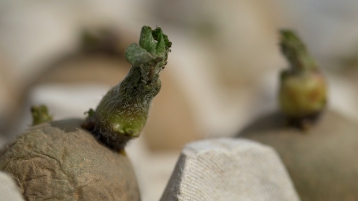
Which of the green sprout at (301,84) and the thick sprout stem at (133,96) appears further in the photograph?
the green sprout at (301,84)

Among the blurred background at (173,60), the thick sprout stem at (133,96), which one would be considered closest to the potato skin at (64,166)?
the thick sprout stem at (133,96)

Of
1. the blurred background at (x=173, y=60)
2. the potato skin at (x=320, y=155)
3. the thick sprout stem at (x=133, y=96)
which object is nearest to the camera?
the thick sprout stem at (x=133, y=96)

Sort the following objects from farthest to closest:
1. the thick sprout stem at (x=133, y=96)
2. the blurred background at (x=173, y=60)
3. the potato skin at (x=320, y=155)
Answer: the blurred background at (x=173, y=60) → the potato skin at (x=320, y=155) → the thick sprout stem at (x=133, y=96)

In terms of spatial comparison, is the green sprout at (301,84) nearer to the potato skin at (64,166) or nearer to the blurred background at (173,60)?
the blurred background at (173,60)

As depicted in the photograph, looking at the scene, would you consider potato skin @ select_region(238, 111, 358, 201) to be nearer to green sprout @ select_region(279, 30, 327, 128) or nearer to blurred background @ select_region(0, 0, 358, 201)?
green sprout @ select_region(279, 30, 327, 128)

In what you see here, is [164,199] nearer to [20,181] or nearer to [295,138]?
[20,181]

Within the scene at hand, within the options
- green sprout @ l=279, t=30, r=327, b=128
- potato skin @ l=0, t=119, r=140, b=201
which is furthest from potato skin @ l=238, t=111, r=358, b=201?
potato skin @ l=0, t=119, r=140, b=201

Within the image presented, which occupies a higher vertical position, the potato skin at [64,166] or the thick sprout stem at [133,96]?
the thick sprout stem at [133,96]
